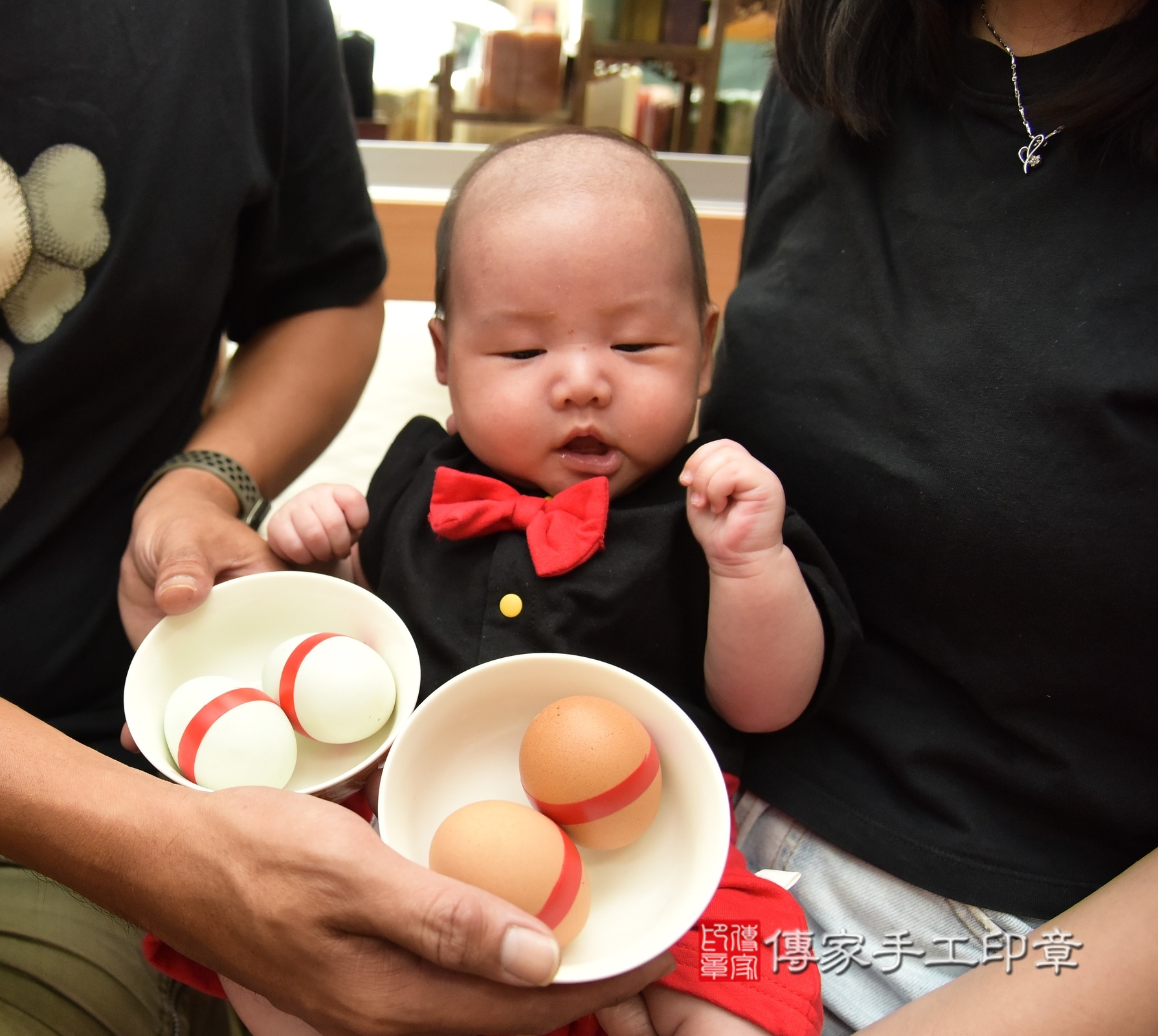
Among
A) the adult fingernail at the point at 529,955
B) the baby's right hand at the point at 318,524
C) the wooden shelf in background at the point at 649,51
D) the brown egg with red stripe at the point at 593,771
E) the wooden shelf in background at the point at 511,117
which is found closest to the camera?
the adult fingernail at the point at 529,955

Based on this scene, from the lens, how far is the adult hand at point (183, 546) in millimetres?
945

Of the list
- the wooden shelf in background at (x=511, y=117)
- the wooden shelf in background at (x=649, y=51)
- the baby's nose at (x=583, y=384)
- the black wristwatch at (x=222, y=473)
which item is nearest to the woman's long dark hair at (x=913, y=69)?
the baby's nose at (x=583, y=384)

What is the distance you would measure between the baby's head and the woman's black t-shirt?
0.44ft

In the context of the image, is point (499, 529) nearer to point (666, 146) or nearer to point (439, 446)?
point (439, 446)

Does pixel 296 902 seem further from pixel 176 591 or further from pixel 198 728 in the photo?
pixel 176 591

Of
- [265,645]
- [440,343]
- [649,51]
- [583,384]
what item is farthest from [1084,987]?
[649,51]

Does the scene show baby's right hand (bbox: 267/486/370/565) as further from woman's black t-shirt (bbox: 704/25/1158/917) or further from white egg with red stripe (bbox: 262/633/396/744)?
woman's black t-shirt (bbox: 704/25/1158/917)

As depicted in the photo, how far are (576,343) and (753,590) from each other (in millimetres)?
352

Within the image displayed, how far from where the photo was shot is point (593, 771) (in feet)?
2.43

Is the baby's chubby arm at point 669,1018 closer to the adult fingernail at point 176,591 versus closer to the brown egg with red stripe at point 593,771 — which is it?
the brown egg with red stripe at point 593,771

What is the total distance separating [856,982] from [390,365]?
177 centimetres

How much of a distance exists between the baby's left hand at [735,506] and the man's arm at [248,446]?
1.76 feet

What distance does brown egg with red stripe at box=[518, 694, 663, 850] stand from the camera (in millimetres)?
747

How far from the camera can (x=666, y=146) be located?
104 inches
